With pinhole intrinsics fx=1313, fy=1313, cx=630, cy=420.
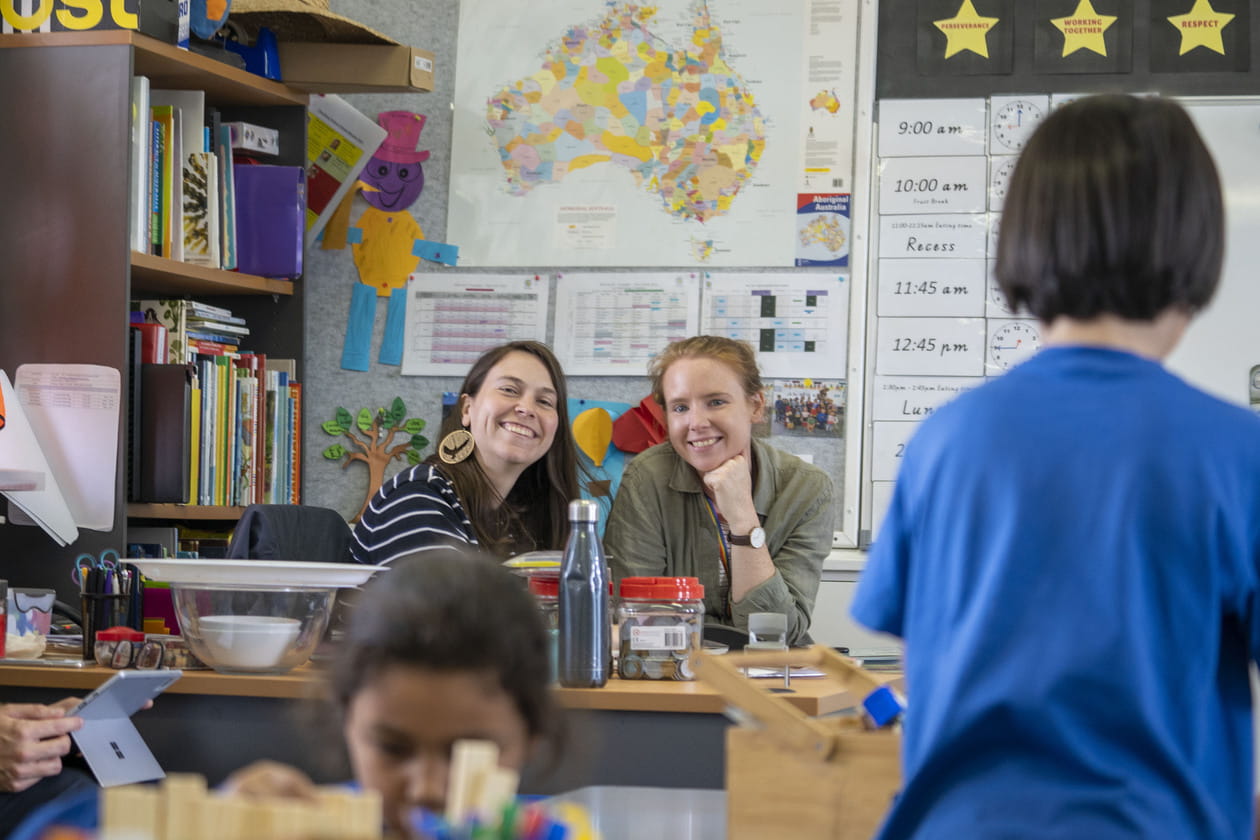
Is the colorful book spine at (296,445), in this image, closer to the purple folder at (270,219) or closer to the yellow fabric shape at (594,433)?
the purple folder at (270,219)

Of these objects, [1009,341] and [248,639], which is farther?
[1009,341]

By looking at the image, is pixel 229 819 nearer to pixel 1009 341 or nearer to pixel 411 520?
pixel 411 520

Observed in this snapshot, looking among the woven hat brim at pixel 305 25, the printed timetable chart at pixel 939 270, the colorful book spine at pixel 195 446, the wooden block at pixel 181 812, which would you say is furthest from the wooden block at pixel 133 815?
the printed timetable chart at pixel 939 270

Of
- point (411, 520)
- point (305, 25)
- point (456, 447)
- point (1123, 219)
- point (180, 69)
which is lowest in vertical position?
point (411, 520)

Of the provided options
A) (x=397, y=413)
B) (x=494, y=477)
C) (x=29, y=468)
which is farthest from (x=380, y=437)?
(x=29, y=468)

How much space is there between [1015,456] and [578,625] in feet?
3.17

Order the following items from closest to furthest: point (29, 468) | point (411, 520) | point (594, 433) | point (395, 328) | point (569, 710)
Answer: point (569, 710) < point (411, 520) < point (29, 468) < point (594, 433) < point (395, 328)

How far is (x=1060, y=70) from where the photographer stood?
3.06 metres

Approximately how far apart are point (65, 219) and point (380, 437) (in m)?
1.02

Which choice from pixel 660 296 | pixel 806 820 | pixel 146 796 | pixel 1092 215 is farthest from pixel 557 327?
pixel 146 796

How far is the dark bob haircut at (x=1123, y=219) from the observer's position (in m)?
0.86

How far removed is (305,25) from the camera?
2830 millimetres

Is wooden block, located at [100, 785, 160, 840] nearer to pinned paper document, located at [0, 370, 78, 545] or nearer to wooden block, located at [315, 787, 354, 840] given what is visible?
wooden block, located at [315, 787, 354, 840]

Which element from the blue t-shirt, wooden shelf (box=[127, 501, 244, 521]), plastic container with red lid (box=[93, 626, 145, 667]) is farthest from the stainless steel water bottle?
wooden shelf (box=[127, 501, 244, 521])
